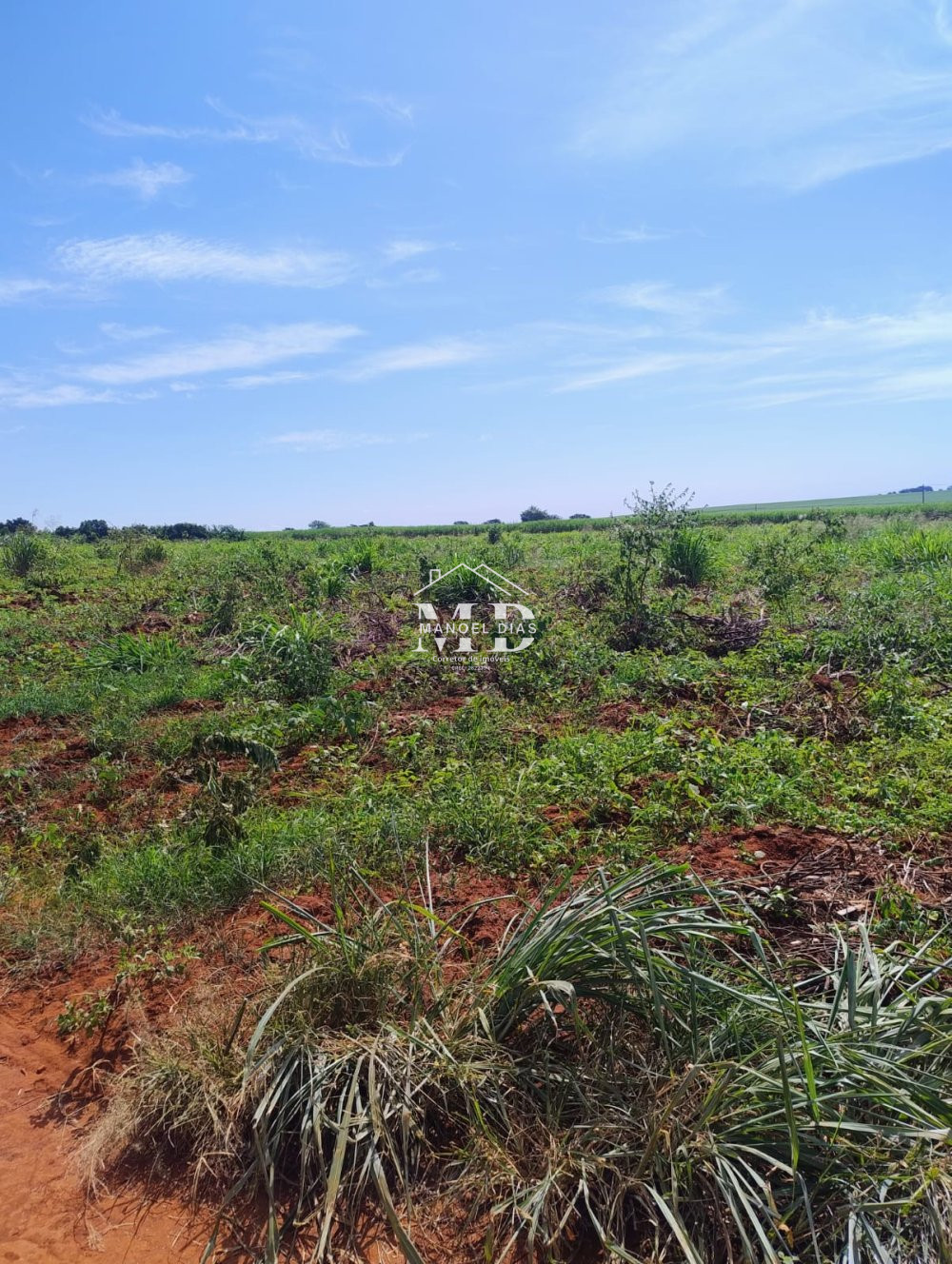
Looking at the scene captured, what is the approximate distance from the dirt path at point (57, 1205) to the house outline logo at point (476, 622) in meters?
4.62

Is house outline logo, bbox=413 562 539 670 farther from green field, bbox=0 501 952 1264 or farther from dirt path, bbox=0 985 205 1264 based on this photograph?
dirt path, bbox=0 985 205 1264

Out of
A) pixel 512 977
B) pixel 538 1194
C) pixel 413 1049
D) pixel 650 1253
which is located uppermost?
pixel 512 977

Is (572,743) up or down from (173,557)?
down

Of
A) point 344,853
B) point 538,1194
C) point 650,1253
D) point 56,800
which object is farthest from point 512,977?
point 56,800

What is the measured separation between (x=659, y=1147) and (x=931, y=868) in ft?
6.67

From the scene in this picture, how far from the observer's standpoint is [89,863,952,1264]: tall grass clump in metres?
1.67

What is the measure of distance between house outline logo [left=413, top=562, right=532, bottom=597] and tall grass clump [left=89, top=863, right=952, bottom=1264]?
6974mm

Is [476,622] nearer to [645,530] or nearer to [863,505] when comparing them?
[645,530]

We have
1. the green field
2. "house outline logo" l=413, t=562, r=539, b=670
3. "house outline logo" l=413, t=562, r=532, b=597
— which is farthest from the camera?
"house outline logo" l=413, t=562, r=532, b=597

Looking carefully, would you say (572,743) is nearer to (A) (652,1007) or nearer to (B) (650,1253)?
(A) (652,1007)

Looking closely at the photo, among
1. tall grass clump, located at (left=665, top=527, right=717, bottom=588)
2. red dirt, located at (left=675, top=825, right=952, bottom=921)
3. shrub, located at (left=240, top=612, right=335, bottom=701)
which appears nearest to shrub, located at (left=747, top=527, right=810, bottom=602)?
tall grass clump, located at (left=665, top=527, right=717, bottom=588)

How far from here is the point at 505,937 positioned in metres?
2.41

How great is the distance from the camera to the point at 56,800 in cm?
442

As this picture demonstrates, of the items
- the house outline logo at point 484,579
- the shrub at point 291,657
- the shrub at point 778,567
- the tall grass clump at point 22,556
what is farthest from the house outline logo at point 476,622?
the tall grass clump at point 22,556
